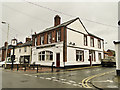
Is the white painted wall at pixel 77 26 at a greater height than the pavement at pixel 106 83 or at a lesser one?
greater

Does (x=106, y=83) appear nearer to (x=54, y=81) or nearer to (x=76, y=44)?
(x=54, y=81)

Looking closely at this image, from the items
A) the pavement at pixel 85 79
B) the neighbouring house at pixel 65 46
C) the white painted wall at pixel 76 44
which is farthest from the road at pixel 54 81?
the white painted wall at pixel 76 44

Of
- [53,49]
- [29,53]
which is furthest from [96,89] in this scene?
[29,53]

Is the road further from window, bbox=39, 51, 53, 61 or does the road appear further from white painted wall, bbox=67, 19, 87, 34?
white painted wall, bbox=67, 19, 87, 34

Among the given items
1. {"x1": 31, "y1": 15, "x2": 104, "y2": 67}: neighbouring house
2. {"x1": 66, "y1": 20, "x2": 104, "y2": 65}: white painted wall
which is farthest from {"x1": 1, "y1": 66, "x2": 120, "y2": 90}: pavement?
{"x1": 66, "y1": 20, "x2": 104, "y2": 65}: white painted wall

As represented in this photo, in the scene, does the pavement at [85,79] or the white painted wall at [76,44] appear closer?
the pavement at [85,79]

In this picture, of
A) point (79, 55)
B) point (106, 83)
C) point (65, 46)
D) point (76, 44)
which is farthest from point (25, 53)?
point (106, 83)

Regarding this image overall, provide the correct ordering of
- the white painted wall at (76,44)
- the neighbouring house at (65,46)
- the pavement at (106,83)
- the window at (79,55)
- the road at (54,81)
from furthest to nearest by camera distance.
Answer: the window at (79,55), the white painted wall at (76,44), the neighbouring house at (65,46), the road at (54,81), the pavement at (106,83)

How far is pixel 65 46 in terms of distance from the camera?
59.8 feet

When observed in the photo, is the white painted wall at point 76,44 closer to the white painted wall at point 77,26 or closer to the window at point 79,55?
the white painted wall at point 77,26

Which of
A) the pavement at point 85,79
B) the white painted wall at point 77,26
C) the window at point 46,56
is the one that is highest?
the white painted wall at point 77,26

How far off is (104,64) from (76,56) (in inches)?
315

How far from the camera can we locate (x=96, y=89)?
6539mm

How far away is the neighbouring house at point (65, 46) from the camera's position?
18580mm
